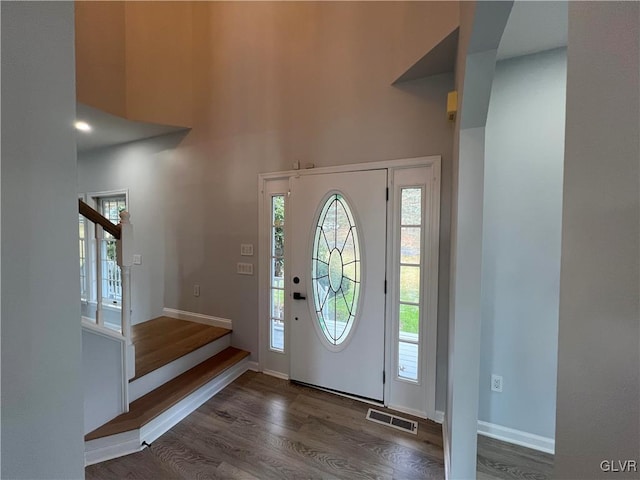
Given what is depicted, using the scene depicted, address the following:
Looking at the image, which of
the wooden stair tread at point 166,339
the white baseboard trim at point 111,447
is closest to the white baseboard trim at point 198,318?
the wooden stair tread at point 166,339

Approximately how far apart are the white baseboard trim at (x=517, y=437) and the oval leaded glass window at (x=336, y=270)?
1233 millimetres

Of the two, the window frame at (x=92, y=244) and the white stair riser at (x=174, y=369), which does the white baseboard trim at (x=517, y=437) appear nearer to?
the white stair riser at (x=174, y=369)

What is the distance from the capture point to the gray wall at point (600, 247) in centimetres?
28

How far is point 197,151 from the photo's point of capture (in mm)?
3135

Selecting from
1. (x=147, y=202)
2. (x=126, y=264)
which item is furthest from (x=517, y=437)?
(x=147, y=202)

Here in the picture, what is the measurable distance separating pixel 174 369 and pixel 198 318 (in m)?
0.84

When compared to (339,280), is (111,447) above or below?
below

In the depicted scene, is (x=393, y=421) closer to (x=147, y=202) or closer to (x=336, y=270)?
(x=336, y=270)

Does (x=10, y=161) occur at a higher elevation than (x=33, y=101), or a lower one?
lower

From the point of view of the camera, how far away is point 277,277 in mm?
2785

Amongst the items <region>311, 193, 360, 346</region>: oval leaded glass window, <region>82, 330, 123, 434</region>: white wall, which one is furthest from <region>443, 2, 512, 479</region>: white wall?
<region>82, 330, 123, 434</region>: white wall

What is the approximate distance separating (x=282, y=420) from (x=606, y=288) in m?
2.35

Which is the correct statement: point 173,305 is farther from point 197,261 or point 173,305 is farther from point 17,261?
point 17,261

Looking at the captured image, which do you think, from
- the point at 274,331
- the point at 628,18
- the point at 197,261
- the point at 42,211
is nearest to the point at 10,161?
the point at 42,211
